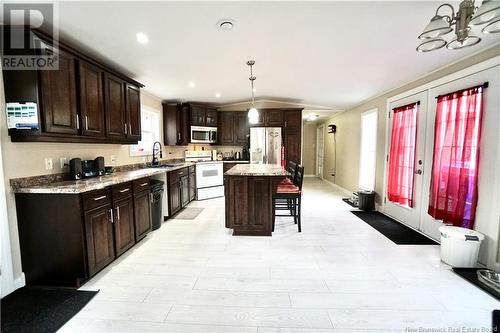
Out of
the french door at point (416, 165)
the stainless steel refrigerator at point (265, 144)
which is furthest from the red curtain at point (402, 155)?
the stainless steel refrigerator at point (265, 144)

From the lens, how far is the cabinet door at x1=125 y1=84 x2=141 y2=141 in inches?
131

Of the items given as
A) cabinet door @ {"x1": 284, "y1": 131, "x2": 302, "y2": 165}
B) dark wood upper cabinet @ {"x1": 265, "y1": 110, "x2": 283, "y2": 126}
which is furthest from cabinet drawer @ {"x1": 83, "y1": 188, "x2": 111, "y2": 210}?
cabinet door @ {"x1": 284, "y1": 131, "x2": 302, "y2": 165}

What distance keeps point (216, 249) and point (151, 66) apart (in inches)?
107

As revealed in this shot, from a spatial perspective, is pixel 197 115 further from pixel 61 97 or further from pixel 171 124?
pixel 61 97

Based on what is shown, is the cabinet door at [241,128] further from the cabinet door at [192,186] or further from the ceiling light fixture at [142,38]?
the ceiling light fixture at [142,38]

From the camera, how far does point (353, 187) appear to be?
5.85m

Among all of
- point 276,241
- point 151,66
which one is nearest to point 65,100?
point 151,66

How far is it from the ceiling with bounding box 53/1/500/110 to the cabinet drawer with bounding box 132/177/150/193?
5.24 ft

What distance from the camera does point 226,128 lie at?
625 centimetres

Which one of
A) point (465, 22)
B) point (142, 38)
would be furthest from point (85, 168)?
point (465, 22)

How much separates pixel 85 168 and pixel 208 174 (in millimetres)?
3081

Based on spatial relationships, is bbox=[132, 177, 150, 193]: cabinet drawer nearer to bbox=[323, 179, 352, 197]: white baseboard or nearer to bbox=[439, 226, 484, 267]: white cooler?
bbox=[439, 226, 484, 267]: white cooler

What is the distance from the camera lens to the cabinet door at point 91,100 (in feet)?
8.09

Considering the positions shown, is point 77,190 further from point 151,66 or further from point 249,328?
point 151,66
